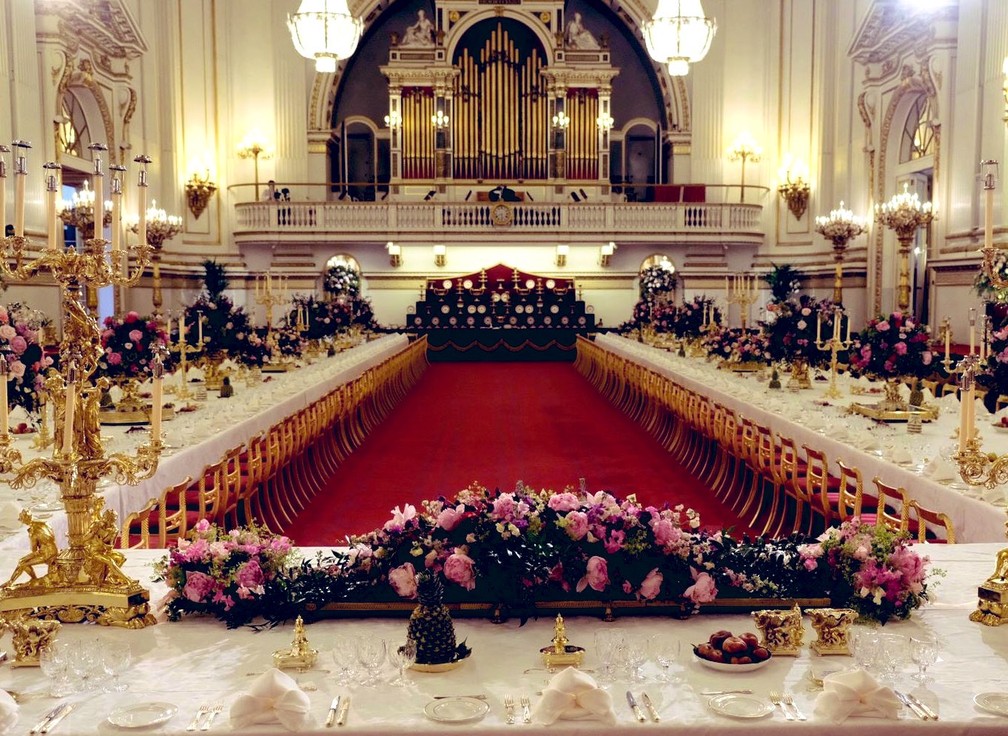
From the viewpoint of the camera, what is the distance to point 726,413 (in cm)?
790

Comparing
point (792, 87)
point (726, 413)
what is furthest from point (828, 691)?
point (792, 87)

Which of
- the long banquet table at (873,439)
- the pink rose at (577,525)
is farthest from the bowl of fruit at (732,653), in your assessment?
the long banquet table at (873,439)

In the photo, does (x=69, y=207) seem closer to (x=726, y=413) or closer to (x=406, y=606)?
(x=726, y=413)

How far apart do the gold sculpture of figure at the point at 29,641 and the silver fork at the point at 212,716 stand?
23.2 inches

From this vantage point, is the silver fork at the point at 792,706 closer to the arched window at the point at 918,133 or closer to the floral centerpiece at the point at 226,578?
the floral centerpiece at the point at 226,578

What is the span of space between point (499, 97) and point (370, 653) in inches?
948

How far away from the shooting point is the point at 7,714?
7.68ft

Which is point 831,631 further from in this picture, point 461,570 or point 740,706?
point 461,570

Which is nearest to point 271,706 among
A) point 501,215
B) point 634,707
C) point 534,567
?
point 634,707

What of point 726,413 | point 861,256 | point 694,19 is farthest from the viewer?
point 861,256

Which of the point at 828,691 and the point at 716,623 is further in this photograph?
the point at 716,623

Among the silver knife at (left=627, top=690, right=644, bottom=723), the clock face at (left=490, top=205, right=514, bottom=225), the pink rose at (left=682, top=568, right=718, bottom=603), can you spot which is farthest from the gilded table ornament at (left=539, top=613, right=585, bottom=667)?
the clock face at (left=490, top=205, right=514, bottom=225)

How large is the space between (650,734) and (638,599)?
0.77 m

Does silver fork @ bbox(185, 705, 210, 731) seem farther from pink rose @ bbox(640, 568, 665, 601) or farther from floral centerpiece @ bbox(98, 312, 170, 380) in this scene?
floral centerpiece @ bbox(98, 312, 170, 380)
